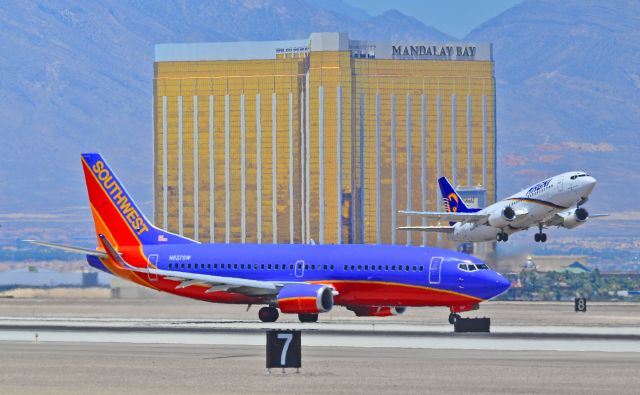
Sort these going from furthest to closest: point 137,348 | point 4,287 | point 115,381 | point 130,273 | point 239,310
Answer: point 4,287
point 239,310
point 130,273
point 137,348
point 115,381

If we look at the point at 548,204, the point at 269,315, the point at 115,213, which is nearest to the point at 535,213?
the point at 548,204

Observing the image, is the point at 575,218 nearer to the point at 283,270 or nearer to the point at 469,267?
the point at 469,267

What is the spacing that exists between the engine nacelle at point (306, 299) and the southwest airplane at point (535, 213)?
2696 centimetres

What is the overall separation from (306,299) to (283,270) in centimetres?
485

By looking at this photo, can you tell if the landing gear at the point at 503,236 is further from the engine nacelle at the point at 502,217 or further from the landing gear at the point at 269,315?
the landing gear at the point at 269,315

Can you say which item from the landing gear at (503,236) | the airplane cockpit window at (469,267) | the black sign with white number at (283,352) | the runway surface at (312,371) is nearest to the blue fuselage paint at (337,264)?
the airplane cockpit window at (469,267)

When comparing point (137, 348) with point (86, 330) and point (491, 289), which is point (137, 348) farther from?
point (491, 289)

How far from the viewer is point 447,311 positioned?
101000 mm

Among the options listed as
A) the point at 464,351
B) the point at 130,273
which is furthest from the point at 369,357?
the point at 130,273

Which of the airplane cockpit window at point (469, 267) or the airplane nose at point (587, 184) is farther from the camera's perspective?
the airplane nose at point (587, 184)

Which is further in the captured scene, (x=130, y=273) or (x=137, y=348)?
(x=130, y=273)

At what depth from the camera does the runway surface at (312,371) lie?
4509cm

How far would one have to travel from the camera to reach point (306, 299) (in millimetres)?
81312

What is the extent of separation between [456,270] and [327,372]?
31777mm
